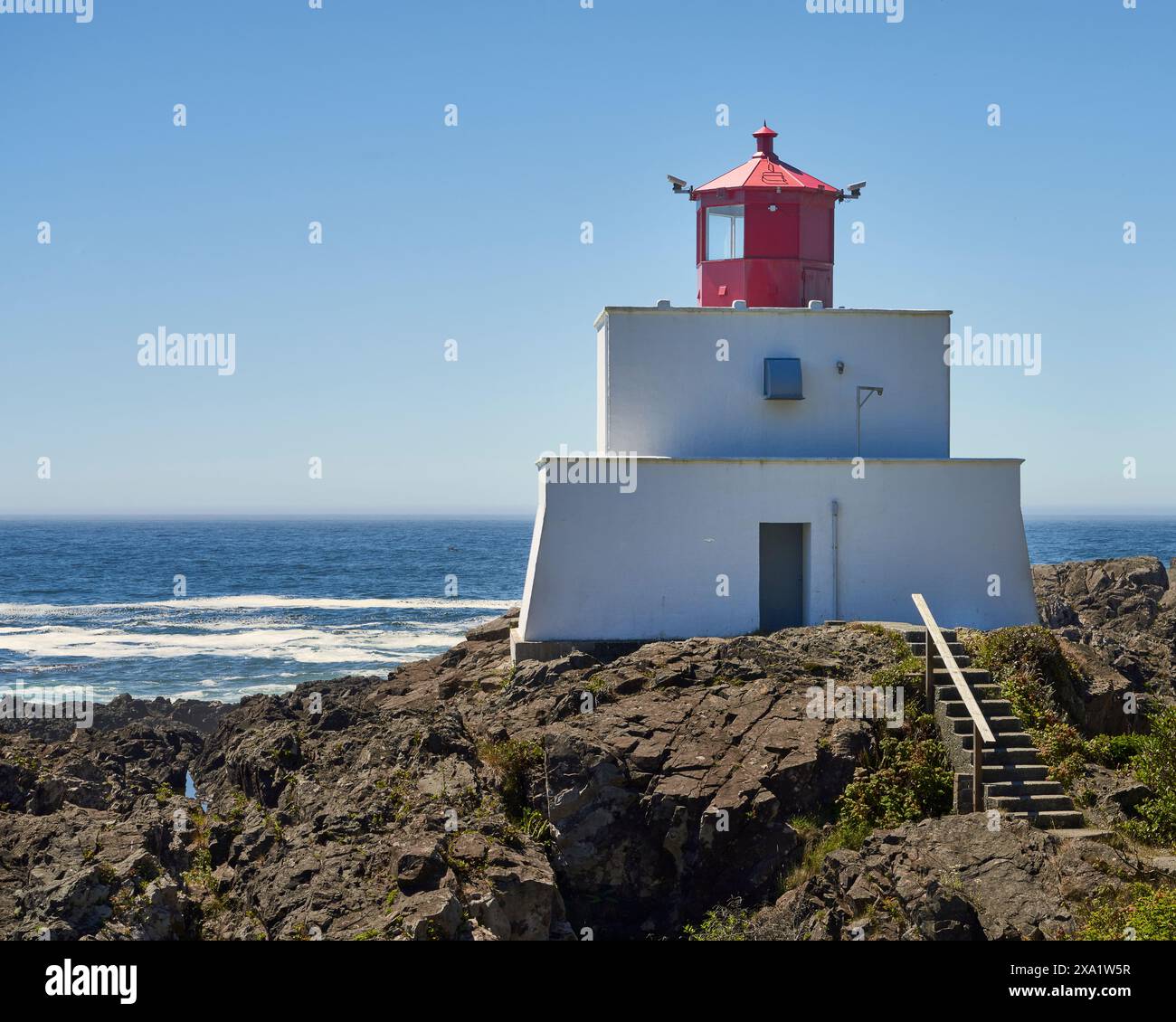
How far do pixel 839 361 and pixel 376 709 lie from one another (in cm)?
828

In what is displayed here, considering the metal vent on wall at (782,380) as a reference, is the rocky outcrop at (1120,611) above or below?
below

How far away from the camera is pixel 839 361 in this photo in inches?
757

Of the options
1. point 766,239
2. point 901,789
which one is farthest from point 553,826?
point 766,239

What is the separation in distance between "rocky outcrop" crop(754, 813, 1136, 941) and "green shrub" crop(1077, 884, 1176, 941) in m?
0.14

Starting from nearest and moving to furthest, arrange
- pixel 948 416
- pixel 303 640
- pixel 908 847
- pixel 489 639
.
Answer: pixel 908 847
pixel 948 416
pixel 489 639
pixel 303 640

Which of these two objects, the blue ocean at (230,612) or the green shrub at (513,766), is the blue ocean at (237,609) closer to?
the blue ocean at (230,612)

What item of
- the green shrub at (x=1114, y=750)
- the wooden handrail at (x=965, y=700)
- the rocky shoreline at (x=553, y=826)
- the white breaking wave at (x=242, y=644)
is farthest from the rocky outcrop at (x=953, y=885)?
the white breaking wave at (x=242, y=644)

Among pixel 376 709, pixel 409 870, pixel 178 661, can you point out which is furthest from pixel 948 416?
pixel 178 661

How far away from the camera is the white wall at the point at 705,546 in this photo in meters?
18.0

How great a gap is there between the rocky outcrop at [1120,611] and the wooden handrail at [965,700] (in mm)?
A: 7131

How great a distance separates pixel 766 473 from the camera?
1816 cm

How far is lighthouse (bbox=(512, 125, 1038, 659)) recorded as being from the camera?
18.0 meters

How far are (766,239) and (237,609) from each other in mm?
36805
